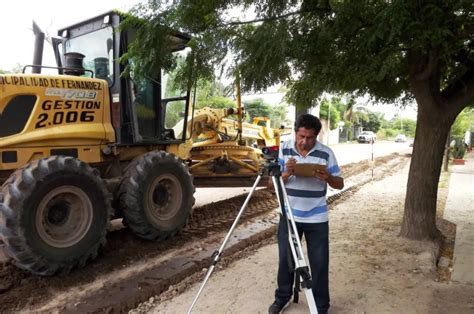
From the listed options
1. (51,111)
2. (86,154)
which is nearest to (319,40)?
(51,111)

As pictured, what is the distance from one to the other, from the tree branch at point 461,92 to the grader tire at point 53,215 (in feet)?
15.0

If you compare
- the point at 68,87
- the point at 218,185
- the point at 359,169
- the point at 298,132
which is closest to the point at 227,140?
the point at 218,185

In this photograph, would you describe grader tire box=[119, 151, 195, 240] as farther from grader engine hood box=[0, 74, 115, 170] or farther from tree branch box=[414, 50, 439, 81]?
tree branch box=[414, 50, 439, 81]

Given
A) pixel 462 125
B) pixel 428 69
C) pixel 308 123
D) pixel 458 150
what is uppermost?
pixel 428 69

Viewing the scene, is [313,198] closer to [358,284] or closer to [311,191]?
[311,191]

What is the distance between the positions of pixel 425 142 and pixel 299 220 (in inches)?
118

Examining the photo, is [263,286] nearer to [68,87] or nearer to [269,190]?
[68,87]

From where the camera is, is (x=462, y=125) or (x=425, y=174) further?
(x=462, y=125)

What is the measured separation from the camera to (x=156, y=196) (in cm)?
585

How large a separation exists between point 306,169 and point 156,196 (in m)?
3.13

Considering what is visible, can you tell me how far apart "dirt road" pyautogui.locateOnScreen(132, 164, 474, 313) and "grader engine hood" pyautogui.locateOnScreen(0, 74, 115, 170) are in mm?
2316

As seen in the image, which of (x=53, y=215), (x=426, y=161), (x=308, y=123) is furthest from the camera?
(x=426, y=161)

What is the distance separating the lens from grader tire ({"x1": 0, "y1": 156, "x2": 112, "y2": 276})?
417 cm

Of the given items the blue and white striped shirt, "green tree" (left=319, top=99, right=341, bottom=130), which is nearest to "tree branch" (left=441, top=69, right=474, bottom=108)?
the blue and white striped shirt
